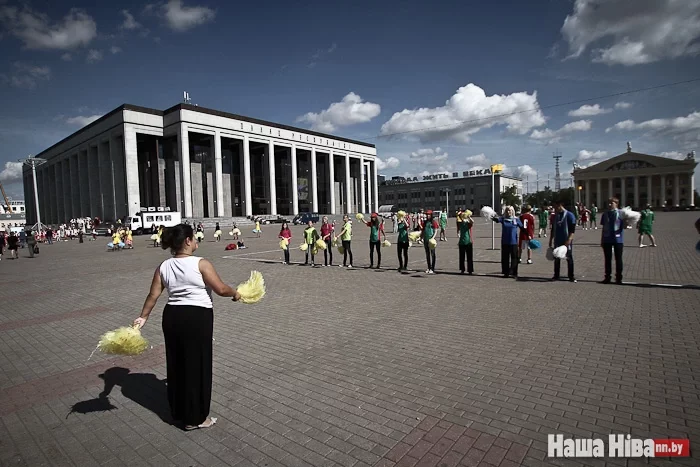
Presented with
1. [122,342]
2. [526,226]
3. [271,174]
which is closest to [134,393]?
[122,342]

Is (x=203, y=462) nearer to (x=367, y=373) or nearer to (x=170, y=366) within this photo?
(x=170, y=366)

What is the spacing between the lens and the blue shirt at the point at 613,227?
9297 mm

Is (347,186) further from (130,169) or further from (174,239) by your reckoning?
(174,239)

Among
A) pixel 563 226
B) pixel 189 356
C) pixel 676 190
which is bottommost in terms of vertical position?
pixel 189 356

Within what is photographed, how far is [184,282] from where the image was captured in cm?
343

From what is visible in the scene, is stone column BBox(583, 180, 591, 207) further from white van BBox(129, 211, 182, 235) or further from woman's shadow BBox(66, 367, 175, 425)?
woman's shadow BBox(66, 367, 175, 425)

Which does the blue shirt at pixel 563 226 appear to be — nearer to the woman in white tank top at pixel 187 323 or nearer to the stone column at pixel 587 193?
the woman in white tank top at pixel 187 323

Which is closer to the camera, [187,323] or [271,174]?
[187,323]

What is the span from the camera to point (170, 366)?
11.6ft

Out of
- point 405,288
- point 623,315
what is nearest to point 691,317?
point 623,315

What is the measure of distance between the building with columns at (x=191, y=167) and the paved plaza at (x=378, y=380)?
5695 centimetres

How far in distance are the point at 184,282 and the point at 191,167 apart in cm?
6853

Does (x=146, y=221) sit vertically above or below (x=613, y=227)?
above

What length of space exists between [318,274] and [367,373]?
8.33 m
